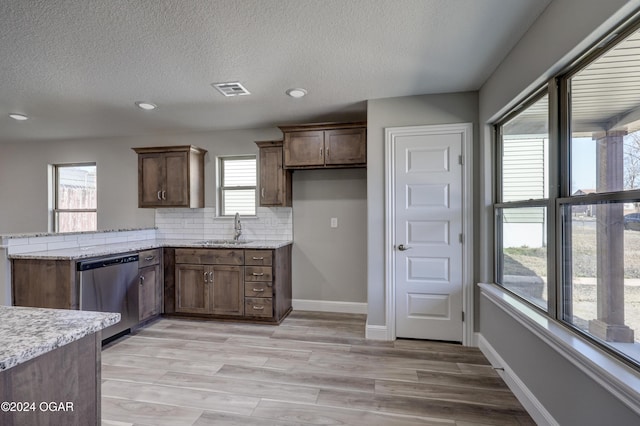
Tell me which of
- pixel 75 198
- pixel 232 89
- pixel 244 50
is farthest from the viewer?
pixel 75 198

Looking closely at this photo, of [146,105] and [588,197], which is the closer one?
[588,197]

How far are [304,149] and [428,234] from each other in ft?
5.43

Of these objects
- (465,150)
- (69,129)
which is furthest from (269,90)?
(69,129)

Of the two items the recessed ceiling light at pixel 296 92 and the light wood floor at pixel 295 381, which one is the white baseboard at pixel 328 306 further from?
the recessed ceiling light at pixel 296 92

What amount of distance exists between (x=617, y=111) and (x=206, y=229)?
4.20 meters

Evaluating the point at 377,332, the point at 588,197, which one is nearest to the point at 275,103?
the point at 377,332

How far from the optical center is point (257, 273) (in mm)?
3523

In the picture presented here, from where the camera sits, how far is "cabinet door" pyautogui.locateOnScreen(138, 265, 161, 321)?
3387mm

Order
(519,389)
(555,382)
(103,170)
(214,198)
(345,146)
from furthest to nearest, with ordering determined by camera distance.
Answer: (103,170) → (214,198) → (345,146) → (519,389) → (555,382)

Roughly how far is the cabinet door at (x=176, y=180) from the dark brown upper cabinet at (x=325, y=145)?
4.52ft

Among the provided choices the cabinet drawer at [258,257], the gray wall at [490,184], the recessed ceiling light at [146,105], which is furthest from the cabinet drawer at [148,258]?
the gray wall at [490,184]

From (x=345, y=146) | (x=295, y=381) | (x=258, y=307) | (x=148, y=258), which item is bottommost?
(x=295, y=381)

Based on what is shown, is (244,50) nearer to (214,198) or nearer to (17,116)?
(214,198)

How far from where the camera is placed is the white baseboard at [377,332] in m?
3.09
